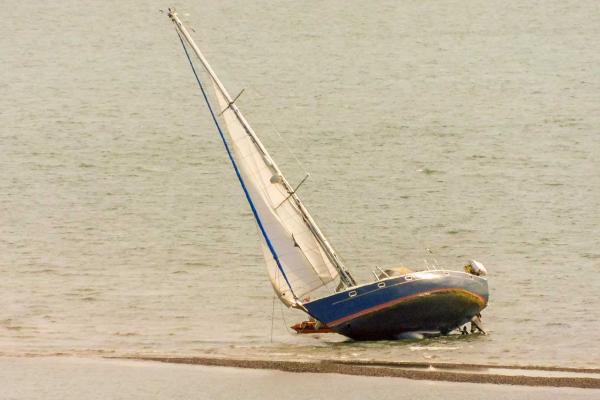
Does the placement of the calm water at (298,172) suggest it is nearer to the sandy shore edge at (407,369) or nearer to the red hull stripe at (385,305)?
the red hull stripe at (385,305)

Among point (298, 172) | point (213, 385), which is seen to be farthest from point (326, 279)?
point (298, 172)

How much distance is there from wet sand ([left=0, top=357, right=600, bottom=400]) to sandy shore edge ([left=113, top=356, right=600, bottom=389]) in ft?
1.03

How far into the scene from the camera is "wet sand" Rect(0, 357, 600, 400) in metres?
50.8

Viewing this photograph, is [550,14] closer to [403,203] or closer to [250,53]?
[250,53]

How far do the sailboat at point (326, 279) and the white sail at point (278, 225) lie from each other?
4cm

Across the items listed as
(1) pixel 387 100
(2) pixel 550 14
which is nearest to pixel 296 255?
(1) pixel 387 100

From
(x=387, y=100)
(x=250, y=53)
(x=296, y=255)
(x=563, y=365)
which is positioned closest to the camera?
(x=563, y=365)

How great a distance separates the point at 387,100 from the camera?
14200 cm

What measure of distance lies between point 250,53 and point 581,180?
241 feet

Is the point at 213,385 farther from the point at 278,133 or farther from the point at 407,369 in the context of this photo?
the point at 278,133

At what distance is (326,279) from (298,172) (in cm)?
5225

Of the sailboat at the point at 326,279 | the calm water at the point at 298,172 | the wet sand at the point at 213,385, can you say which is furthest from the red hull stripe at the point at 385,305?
the wet sand at the point at 213,385

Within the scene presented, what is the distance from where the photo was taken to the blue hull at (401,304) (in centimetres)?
5747

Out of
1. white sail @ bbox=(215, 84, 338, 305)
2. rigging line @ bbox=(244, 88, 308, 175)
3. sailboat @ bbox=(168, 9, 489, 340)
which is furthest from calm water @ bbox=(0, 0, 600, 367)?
white sail @ bbox=(215, 84, 338, 305)
